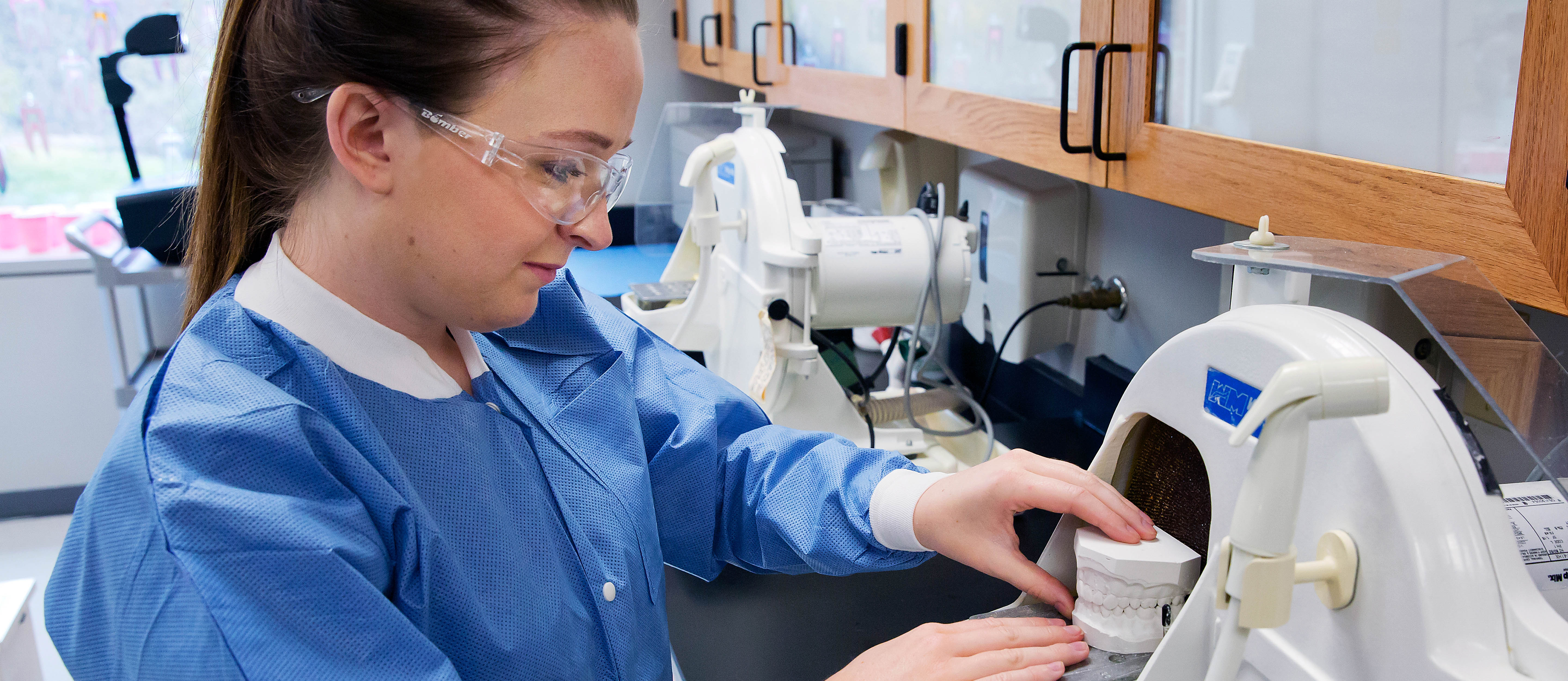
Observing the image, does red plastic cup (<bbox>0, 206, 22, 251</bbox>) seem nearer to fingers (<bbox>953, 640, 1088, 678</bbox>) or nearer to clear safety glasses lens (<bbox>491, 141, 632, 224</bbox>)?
clear safety glasses lens (<bbox>491, 141, 632, 224</bbox>)

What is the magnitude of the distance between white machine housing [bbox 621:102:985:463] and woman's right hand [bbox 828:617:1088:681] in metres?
0.74

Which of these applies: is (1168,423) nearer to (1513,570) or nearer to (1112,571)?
(1112,571)

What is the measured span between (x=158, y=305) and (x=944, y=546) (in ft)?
9.48

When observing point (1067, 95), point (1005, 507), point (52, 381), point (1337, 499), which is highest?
point (1067, 95)

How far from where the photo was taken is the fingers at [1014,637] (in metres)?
0.69

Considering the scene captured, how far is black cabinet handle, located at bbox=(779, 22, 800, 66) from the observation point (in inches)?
81.6

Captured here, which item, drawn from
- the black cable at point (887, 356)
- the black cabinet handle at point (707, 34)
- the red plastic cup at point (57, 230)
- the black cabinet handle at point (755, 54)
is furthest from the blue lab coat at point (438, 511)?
the red plastic cup at point (57, 230)

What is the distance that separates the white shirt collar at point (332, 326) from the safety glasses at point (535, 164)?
0.12m

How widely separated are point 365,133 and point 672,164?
4.85 ft

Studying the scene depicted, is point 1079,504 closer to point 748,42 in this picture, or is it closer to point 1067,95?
point 1067,95

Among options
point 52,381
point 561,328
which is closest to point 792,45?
point 561,328

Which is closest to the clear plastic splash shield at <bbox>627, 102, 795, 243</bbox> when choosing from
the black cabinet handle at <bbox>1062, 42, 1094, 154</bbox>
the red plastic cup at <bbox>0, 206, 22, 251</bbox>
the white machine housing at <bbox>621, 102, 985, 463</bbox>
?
the white machine housing at <bbox>621, 102, 985, 463</bbox>

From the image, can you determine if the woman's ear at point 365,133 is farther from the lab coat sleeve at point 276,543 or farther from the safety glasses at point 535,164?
the lab coat sleeve at point 276,543

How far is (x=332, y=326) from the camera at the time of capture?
71 cm
